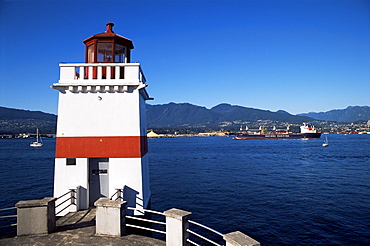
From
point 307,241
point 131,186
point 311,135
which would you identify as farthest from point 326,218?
point 311,135

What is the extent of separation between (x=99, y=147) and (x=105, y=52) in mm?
3818

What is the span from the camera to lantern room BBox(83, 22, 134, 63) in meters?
10.4

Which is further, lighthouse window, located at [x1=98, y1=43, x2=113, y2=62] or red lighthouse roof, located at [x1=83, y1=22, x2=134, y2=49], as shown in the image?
lighthouse window, located at [x1=98, y1=43, x2=113, y2=62]

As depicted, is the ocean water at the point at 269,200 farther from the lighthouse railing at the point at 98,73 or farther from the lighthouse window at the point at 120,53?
the lighthouse window at the point at 120,53

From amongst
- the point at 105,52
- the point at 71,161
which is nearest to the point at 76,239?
the point at 71,161

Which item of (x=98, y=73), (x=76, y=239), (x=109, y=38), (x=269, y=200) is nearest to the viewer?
Result: (x=76, y=239)

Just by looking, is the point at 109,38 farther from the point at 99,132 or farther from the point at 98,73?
the point at 99,132

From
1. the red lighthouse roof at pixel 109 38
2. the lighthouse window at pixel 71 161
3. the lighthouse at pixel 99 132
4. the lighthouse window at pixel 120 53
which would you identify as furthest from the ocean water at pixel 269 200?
the red lighthouse roof at pixel 109 38

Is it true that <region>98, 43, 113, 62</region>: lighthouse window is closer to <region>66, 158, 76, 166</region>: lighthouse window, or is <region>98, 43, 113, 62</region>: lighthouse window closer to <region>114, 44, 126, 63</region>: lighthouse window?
<region>114, 44, 126, 63</region>: lighthouse window

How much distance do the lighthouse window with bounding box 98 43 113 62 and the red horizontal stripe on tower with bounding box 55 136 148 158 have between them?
3.20 meters

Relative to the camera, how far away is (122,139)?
970cm

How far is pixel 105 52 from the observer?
35.1ft

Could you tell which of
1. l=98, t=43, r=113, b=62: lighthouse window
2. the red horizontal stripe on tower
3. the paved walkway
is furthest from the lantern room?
the paved walkway

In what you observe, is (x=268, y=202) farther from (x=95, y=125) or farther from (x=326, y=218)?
(x=95, y=125)
